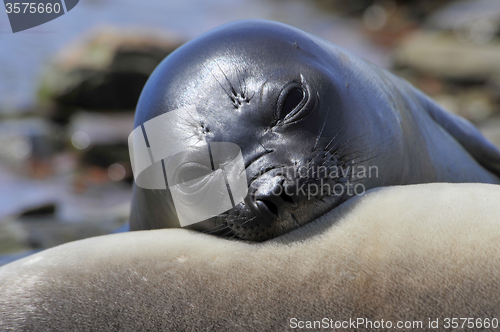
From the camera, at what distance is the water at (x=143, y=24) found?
13.6 meters

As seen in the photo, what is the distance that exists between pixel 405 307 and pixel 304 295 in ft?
0.90

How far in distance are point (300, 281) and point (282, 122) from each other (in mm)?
977

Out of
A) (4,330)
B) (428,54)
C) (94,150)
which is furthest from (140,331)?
(428,54)

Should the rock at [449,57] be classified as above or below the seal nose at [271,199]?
below

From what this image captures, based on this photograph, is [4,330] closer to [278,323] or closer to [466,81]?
[278,323]

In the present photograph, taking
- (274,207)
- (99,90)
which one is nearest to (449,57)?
(99,90)

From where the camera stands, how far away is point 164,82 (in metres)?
2.71
